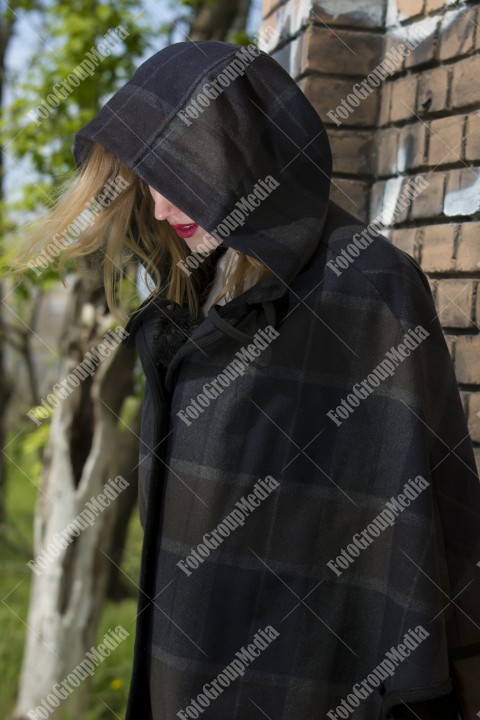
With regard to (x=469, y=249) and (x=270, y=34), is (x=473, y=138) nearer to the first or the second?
(x=469, y=249)

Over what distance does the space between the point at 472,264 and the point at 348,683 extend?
1.03 metres

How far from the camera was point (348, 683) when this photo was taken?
5.53ft

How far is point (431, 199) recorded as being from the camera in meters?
2.20

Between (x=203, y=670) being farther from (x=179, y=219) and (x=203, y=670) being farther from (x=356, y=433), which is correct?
(x=179, y=219)

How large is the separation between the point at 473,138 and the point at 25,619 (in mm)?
5766

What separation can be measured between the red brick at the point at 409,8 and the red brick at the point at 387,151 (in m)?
0.30

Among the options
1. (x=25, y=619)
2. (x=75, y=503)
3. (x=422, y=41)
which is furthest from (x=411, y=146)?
(x=25, y=619)

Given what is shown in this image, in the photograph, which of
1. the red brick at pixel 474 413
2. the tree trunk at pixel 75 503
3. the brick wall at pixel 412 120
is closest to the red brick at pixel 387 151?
the brick wall at pixel 412 120

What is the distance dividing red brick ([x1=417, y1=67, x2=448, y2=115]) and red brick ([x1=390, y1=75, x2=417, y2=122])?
3cm

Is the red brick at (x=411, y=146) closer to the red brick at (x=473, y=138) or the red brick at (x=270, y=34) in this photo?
the red brick at (x=473, y=138)

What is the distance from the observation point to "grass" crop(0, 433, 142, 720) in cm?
548

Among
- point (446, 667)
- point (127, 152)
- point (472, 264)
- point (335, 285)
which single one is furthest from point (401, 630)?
point (127, 152)

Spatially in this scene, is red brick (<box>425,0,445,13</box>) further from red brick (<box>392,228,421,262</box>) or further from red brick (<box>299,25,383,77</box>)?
red brick (<box>392,228,421,262</box>)

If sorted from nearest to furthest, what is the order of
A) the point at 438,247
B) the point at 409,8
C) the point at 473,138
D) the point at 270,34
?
the point at 473,138 < the point at 438,247 < the point at 409,8 < the point at 270,34
